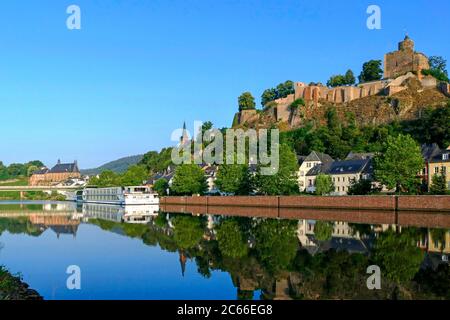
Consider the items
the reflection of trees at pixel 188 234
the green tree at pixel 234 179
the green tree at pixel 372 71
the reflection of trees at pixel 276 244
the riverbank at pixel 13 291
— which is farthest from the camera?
the green tree at pixel 372 71

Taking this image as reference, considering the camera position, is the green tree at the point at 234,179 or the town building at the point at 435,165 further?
the green tree at the point at 234,179

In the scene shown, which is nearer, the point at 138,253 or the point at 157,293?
the point at 157,293

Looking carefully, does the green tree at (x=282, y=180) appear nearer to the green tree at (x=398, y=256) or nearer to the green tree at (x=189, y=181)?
the green tree at (x=189, y=181)

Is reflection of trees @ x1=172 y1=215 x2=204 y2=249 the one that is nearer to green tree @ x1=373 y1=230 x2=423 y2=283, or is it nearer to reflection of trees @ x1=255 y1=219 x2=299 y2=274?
reflection of trees @ x1=255 y1=219 x2=299 y2=274

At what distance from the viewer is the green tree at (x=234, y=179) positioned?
7226 cm

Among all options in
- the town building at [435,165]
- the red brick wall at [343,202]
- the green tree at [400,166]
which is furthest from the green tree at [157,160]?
the green tree at [400,166]

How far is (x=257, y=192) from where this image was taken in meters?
70.6

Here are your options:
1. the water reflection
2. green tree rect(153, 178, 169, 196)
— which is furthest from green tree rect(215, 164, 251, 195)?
the water reflection

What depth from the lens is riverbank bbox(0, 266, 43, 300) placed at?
1559cm

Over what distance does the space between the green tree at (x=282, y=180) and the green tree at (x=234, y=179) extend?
21.4 feet
